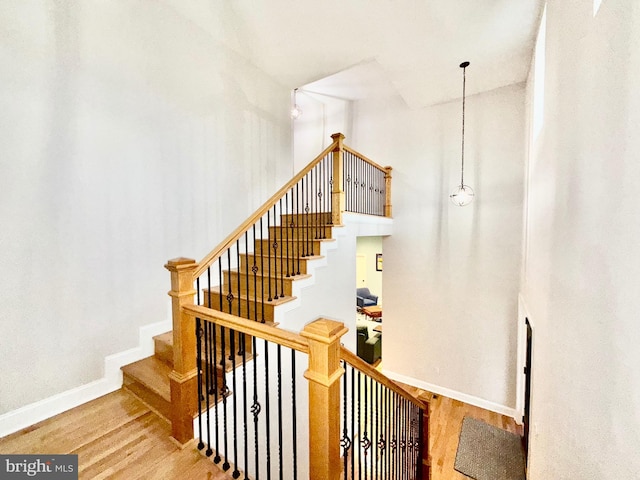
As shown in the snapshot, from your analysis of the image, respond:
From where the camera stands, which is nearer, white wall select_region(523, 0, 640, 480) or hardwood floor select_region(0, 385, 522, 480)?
white wall select_region(523, 0, 640, 480)

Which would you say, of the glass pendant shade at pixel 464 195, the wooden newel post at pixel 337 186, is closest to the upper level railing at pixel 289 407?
the wooden newel post at pixel 337 186

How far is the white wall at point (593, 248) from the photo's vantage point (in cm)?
83

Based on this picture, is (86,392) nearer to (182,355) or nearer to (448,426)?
(182,355)

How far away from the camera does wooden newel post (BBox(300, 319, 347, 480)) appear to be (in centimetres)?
115

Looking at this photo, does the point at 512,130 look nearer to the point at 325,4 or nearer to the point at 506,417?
the point at 325,4

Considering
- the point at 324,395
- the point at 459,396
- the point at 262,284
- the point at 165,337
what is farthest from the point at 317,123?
the point at 459,396

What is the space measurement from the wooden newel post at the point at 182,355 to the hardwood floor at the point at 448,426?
10.7 ft

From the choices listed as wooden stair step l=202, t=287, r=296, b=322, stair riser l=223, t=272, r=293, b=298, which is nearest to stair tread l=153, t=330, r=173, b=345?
wooden stair step l=202, t=287, r=296, b=322

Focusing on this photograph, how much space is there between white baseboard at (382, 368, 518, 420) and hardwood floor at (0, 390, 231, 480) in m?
4.45

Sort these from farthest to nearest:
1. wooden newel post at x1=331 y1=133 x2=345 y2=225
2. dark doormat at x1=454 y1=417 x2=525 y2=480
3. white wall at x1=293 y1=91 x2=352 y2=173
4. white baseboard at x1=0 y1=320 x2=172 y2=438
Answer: white wall at x1=293 y1=91 x2=352 y2=173, wooden newel post at x1=331 y1=133 x2=345 y2=225, dark doormat at x1=454 y1=417 x2=525 y2=480, white baseboard at x1=0 y1=320 x2=172 y2=438

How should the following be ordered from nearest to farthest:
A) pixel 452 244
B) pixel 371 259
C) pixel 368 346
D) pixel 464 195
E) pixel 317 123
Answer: pixel 464 195, pixel 452 244, pixel 317 123, pixel 368 346, pixel 371 259

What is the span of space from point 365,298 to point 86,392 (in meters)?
9.04

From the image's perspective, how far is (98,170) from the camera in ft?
7.77

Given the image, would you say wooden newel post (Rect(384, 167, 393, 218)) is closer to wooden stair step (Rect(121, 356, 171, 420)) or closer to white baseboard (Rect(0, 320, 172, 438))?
white baseboard (Rect(0, 320, 172, 438))
